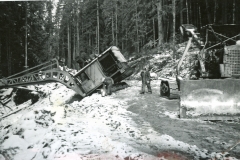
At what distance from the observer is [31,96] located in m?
13.9

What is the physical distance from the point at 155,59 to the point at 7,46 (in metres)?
13.0

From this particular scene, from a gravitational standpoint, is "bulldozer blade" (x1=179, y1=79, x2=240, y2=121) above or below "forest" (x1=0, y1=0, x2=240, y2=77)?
below

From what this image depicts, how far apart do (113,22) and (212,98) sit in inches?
895

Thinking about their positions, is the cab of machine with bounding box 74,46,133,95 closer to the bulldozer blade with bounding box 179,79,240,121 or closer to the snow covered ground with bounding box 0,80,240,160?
the snow covered ground with bounding box 0,80,240,160

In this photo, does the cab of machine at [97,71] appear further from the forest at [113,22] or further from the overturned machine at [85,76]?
the forest at [113,22]

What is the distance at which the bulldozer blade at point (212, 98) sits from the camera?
5789 mm

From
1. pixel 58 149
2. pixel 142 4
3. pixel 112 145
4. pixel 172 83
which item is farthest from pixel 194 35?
pixel 142 4

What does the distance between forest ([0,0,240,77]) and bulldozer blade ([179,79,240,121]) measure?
7294 mm

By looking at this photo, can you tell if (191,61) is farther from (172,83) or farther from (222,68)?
(222,68)

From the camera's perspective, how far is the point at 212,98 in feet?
19.2

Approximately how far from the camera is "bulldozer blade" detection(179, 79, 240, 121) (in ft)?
19.0

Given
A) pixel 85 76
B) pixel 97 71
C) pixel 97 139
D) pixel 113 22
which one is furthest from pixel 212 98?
pixel 113 22

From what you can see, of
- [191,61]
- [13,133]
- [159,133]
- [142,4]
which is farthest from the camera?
[142,4]

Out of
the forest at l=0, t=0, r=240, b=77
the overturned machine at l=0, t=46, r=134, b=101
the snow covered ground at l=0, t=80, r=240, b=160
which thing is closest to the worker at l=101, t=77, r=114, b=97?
the overturned machine at l=0, t=46, r=134, b=101
